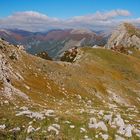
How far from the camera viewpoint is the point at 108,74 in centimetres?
10181

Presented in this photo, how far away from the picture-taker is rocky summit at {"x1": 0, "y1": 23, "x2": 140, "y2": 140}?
32688 millimetres

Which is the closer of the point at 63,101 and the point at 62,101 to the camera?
the point at 62,101

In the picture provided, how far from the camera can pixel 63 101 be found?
53.2 m

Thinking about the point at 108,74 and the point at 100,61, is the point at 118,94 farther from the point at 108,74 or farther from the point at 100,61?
the point at 100,61

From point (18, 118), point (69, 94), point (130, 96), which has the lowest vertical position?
point (130, 96)

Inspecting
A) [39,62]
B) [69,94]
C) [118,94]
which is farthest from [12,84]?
[118,94]

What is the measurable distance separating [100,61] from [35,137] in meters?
89.9

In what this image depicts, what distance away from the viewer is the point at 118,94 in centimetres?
7950

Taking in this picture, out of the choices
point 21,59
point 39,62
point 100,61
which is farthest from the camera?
point 100,61

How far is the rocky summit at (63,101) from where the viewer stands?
32.7 meters

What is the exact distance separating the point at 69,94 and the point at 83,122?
2765cm

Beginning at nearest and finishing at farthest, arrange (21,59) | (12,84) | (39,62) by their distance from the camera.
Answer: (12,84) < (21,59) < (39,62)

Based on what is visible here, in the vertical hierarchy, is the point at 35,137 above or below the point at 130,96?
above

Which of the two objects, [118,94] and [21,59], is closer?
[21,59]
